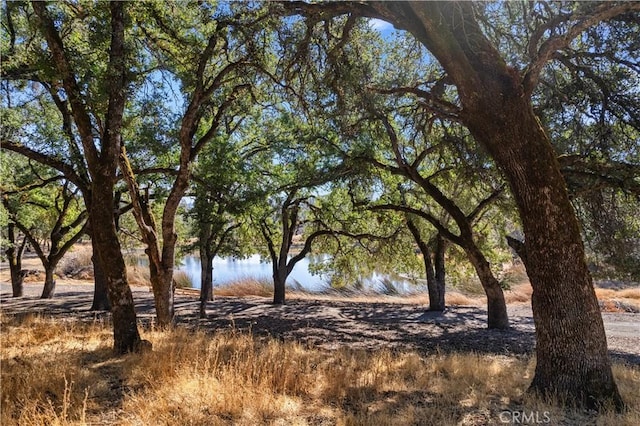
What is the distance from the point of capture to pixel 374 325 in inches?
503

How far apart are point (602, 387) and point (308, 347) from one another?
17.8ft

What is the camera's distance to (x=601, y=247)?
7.66m

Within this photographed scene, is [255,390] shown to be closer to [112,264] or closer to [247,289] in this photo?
[112,264]

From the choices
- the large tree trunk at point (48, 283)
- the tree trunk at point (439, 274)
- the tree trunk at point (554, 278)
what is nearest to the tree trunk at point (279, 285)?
the tree trunk at point (439, 274)

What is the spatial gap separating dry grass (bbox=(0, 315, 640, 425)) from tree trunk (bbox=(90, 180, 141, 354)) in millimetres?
356

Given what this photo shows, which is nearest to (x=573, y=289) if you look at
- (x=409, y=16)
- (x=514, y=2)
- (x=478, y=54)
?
(x=478, y=54)

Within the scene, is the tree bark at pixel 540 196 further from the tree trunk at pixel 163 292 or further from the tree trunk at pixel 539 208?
the tree trunk at pixel 163 292

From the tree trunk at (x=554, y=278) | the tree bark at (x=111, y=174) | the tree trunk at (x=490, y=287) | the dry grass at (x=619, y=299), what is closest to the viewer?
the tree trunk at (x=554, y=278)

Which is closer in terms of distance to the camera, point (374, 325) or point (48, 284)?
point (374, 325)

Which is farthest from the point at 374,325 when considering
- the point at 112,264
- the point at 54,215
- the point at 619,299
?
the point at 54,215

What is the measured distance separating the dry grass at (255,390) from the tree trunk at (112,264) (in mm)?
356

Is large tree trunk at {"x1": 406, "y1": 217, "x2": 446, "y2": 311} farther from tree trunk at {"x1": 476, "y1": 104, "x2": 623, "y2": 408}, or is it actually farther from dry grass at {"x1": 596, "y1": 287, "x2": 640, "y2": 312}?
tree trunk at {"x1": 476, "y1": 104, "x2": 623, "y2": 408}

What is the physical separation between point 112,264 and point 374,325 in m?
8.64

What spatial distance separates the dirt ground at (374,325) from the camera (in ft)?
31.9
